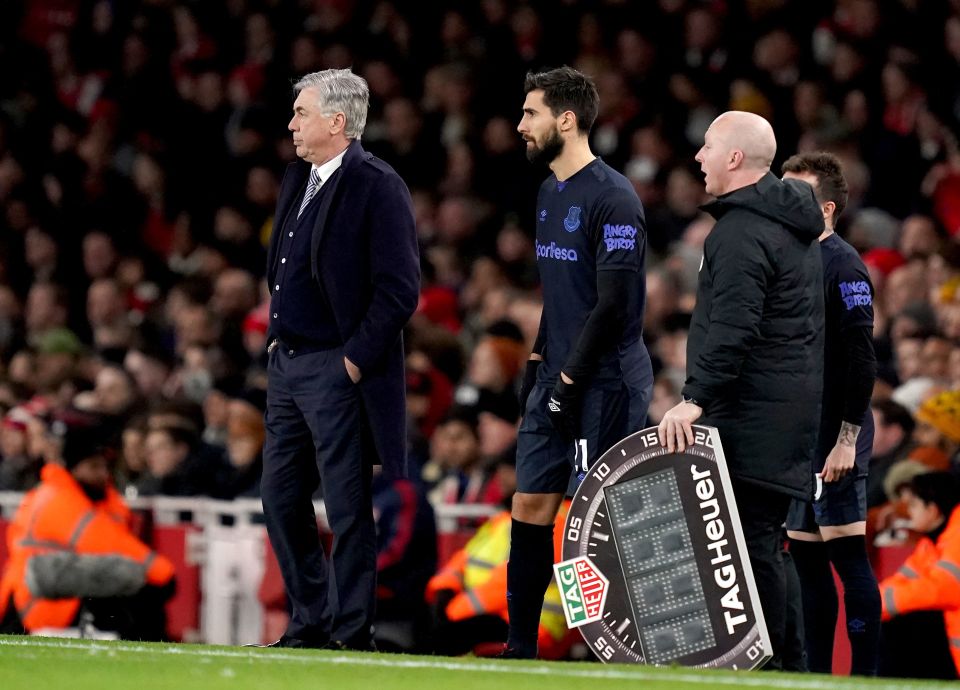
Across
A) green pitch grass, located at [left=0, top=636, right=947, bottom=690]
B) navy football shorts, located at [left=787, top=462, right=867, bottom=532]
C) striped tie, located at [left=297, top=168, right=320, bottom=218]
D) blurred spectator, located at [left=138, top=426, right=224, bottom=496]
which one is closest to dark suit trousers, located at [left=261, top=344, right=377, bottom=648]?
green pitch grass, located at [left=0, top=636, right=947, bottom=690]

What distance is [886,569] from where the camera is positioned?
28.8ft

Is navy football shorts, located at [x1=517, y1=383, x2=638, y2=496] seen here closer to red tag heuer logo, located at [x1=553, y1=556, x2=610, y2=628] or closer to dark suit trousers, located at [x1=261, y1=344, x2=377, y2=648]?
red tag heuer logo, located at [x1=553, y1=556, x2=610, y2=628]

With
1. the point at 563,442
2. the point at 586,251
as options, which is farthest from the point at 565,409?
the point at 586,251

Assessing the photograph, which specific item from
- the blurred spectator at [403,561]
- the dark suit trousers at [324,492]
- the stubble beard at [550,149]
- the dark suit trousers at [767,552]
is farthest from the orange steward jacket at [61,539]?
the dark suit trousers at [767,552]

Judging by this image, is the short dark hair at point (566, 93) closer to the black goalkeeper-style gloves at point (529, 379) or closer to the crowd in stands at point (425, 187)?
the black goalkeeper-style gloves at point (529, 379)

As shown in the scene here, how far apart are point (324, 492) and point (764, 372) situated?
1746mm

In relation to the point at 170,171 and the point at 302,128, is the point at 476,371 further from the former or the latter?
the point at 170,171

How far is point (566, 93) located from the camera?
7078mm

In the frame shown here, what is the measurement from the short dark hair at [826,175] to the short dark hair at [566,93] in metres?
0.88

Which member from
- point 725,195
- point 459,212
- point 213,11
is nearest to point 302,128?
point 725,195

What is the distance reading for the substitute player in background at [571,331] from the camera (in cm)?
686

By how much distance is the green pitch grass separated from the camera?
230 inches

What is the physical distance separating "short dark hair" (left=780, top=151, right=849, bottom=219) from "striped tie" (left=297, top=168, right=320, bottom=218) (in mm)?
1785

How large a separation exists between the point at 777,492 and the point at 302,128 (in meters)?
2.24
